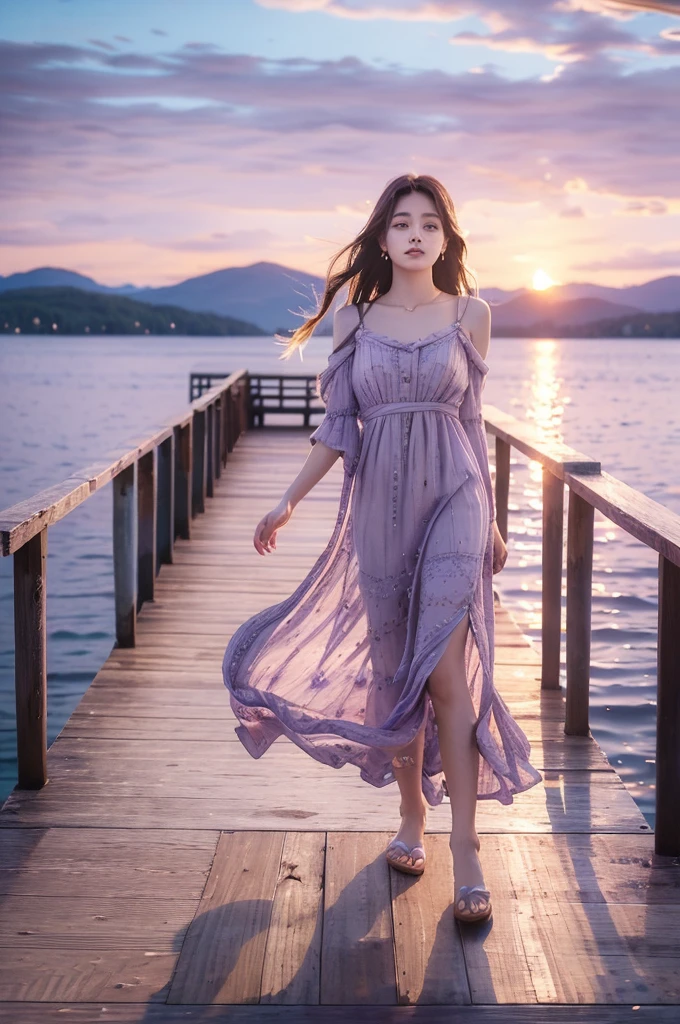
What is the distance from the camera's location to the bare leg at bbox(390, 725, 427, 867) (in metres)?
2.66

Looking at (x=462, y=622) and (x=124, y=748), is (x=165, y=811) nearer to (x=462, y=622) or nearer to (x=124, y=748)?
(x=124, y=748)

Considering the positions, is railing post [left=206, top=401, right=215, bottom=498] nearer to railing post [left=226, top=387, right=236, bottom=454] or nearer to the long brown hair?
railing post [left=226, top=387, right=236, bottom=454]

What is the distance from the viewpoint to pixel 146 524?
17.1 feet

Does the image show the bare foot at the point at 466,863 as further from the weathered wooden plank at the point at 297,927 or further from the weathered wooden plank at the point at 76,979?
the weathered wooden plank at the point at 76,979

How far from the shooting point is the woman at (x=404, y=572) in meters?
2.47

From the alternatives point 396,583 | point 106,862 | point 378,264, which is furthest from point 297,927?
point 378,264

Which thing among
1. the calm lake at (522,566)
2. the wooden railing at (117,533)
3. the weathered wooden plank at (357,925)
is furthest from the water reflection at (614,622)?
the weathered wooden plank at (357,925)

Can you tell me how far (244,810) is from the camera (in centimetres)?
304

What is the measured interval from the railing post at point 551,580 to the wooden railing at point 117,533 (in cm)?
143

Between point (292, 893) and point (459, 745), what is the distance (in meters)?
0.48

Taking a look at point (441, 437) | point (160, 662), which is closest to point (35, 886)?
point (441, 437)

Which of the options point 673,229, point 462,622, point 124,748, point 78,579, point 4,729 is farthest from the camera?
point 673,229

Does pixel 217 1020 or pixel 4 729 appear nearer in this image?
pixel 217 1020

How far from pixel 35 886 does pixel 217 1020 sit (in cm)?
68
